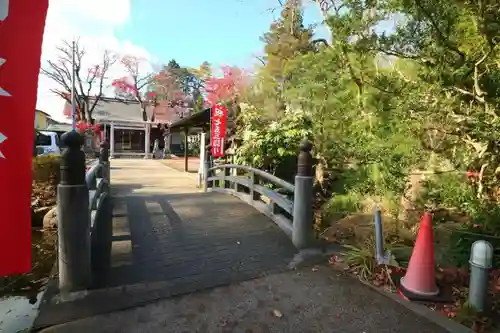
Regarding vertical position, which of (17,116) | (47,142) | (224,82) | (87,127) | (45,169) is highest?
(224,82)

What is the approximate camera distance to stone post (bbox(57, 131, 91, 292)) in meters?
2.98

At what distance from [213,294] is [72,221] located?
1438 mm

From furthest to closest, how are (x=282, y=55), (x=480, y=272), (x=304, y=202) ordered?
1. (x=282, y=55)
2. (x=304, y=202)
3. (x=480, y=272)

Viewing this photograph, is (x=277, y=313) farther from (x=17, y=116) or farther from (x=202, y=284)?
(x=17, y=116)

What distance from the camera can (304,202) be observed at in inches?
173

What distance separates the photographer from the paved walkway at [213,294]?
2.69 metres

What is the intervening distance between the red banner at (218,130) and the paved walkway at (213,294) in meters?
6.16

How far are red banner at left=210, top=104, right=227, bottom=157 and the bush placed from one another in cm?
462

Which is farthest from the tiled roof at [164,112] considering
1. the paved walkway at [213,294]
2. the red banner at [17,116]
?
the red banner at [17,116]

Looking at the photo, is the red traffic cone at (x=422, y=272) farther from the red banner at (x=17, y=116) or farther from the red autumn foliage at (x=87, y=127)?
the red autumn foliage at (x=87, y=127)

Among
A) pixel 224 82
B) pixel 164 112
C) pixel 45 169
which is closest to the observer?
pixel 45 169

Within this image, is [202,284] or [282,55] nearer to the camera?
[202,284]

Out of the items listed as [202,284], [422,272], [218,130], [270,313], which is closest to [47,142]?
[218,130]

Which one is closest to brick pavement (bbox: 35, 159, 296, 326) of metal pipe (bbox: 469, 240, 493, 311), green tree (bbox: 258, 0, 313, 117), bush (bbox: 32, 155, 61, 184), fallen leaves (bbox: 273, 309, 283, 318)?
fallen leaves (bbox: 273, 309, 283, 318)
